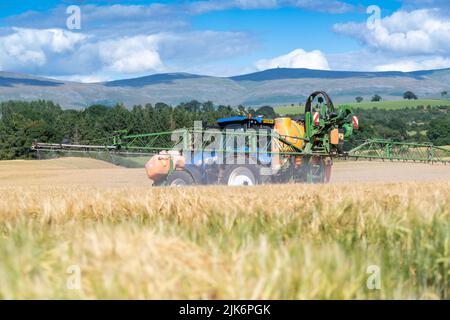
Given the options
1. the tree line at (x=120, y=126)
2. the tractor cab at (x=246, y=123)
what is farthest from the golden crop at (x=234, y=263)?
the tree line at (x=120, y=126)

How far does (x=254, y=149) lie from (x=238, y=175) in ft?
2.70

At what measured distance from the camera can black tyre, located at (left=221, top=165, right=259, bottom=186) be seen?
1648 cm

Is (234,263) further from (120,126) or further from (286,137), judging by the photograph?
(120,126)

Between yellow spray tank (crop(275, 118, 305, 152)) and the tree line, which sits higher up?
yellow spray tank (crop(275, 118, 305, 152))

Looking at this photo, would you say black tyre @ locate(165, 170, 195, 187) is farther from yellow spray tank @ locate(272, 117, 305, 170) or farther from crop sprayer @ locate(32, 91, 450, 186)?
yellow spray tank @ locate(272, 117, 305, 170)

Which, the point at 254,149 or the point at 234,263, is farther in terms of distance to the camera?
the point at 254,149

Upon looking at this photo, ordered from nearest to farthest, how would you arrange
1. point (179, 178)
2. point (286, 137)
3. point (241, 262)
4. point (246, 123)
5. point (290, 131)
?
point (241, 262) < point (179, 178) < point (246, 123) < point (286, 137) < point (290, 131)

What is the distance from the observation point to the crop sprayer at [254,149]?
16.6m

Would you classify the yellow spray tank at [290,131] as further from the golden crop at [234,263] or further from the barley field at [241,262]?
the golden crop at [234,263]

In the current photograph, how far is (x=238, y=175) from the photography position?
16609 millimetres

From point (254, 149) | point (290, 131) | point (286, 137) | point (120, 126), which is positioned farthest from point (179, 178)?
point (120, 126)

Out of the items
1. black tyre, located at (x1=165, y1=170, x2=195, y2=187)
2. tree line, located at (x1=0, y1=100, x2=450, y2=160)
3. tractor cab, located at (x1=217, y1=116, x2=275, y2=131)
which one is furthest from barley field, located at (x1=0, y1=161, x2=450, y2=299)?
tree line, located at (x1=0, y1=100, x2=450, y2=160)

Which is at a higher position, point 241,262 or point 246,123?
point 246,123
